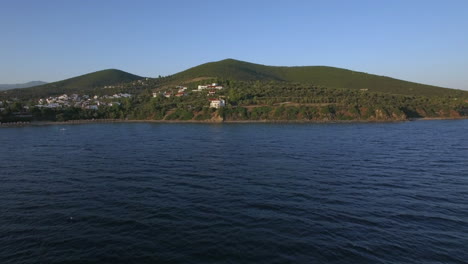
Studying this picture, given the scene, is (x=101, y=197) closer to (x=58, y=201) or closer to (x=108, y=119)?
(x=58, y=201)

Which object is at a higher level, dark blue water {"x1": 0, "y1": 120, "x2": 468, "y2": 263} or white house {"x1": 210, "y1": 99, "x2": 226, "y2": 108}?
white house {"x1": 210, "y1": 99, "x2": 226, "y2": 108}

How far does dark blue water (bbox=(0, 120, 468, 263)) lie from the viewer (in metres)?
17.5

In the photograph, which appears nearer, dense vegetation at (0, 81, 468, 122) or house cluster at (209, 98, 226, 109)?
dense vegetation at (0, 81, 468, 122)

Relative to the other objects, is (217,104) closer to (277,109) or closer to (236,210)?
(277,109)

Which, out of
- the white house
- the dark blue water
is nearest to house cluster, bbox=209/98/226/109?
the white house

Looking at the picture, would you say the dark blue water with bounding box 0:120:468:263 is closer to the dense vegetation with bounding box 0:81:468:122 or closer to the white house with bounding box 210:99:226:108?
the dense vegetation with bounding box 0:81:468:122

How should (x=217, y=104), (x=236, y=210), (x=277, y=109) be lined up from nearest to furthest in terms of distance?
(x=236, y=210)
(x=277, y=109)
(x=217, y=104)

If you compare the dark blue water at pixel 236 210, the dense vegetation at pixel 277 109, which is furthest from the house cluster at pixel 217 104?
the dark blue water at pixel 236 210

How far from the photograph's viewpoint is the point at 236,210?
2384cm

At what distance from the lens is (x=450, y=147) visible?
54.4 meters

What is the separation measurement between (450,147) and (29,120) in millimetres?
166609

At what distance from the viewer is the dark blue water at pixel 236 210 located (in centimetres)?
1745

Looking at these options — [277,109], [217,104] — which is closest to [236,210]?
[277,109]

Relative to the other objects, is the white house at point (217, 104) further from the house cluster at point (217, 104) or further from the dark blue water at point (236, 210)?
the dark blue water at point (236, 210)
